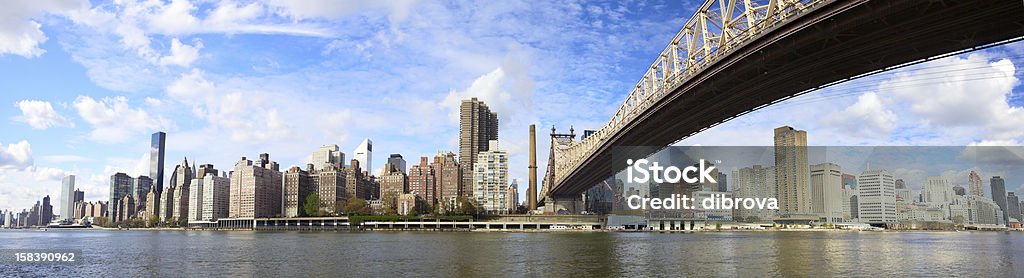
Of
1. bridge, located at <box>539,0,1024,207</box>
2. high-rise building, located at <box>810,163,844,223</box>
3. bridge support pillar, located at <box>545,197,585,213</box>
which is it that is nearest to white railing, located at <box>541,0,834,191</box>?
bridge, located at <box>539,0,1024,207</box>

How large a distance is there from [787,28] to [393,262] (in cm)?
2254

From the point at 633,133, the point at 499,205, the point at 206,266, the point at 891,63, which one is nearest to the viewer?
the point at 891,63

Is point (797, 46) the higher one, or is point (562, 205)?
point (797, 46)

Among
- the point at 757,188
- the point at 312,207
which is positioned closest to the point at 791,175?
the point at 757,188

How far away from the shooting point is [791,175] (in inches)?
6206

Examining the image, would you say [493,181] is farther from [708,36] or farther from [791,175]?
[708,36]

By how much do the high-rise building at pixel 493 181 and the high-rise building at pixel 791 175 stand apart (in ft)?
197

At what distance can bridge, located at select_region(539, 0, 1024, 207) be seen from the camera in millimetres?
25422

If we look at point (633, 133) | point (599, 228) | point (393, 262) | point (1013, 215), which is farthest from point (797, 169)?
point (393, 262)

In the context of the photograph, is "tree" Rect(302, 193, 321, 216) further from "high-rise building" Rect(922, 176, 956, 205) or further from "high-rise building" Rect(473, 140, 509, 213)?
"high-rise building" Rect(922, 176, 956, 205)

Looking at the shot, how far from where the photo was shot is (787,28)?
28828mm

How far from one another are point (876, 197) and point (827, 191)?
33.0ft

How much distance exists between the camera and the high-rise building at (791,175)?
15138 centimetres

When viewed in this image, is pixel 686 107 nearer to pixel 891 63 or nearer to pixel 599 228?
pixel 891 63
